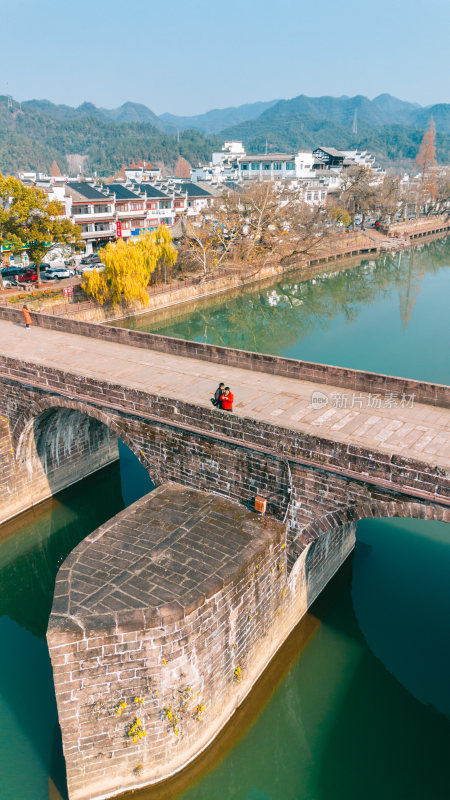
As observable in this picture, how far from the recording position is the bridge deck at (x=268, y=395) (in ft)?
38.5

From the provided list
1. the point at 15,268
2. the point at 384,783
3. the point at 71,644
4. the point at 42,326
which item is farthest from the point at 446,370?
the point at 15,268

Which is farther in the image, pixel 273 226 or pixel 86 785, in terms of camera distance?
pixel 273 226

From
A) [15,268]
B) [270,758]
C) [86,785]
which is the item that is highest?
[15,268]

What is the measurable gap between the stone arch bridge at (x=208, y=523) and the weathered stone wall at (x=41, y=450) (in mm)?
491

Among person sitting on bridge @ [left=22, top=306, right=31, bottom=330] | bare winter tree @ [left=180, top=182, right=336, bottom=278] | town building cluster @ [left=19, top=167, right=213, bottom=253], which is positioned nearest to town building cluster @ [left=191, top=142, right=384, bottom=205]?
town building cluster @ [left=19, top=167, right=213, bottom=253]

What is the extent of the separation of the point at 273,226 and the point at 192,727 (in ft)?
163

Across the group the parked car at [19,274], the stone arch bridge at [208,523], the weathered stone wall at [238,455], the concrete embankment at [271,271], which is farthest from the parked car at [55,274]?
the weathered stone wall at [238,455]

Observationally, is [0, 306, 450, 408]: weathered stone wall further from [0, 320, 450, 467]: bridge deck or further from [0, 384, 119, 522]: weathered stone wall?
[0, 384, 119, 522]: weathered stone wall

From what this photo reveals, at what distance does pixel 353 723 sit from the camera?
12.4m

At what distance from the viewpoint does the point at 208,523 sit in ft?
40.0

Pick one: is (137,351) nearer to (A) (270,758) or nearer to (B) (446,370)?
(A) (270,758)

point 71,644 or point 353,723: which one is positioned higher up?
point 71,644

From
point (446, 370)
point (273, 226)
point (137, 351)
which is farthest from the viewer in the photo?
point (273, 226)

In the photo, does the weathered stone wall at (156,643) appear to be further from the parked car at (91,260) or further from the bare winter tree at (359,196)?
the bare winter tree at (359,196)
